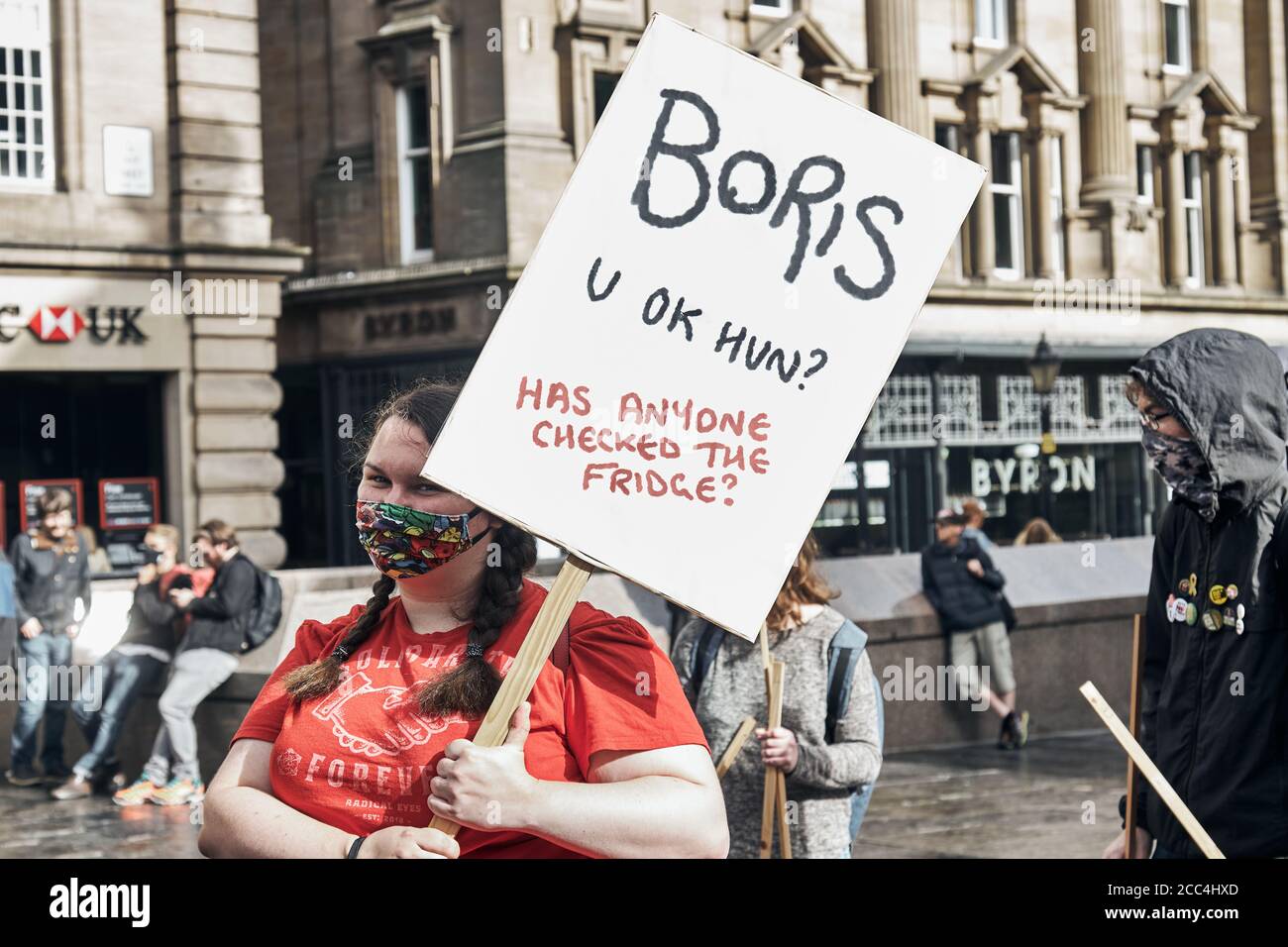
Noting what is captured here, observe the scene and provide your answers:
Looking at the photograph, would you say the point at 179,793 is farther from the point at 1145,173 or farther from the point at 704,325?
the point at 1145,173

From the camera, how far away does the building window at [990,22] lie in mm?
25188

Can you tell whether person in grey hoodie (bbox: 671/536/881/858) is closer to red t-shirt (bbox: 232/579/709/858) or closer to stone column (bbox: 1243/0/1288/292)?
red t-shirt (bbox: 232/579/709/858)

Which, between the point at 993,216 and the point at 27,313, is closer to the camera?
the point at 27,313

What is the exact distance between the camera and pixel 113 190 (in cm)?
1866

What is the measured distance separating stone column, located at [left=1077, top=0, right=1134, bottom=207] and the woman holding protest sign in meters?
24.6

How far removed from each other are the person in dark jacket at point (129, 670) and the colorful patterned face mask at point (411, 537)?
6.91 m

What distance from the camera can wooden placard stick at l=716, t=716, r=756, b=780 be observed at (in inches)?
180

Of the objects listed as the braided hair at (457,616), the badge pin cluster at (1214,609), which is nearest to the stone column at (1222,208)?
the badge pin cluster at (1214,609)

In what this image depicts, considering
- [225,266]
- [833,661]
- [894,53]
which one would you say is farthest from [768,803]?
[894,53]

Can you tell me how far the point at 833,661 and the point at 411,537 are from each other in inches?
80.7

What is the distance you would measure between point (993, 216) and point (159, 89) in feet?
40.8

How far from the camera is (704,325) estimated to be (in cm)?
287

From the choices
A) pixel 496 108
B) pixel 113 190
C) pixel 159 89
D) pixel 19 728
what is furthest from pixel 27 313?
pixel 19 728
